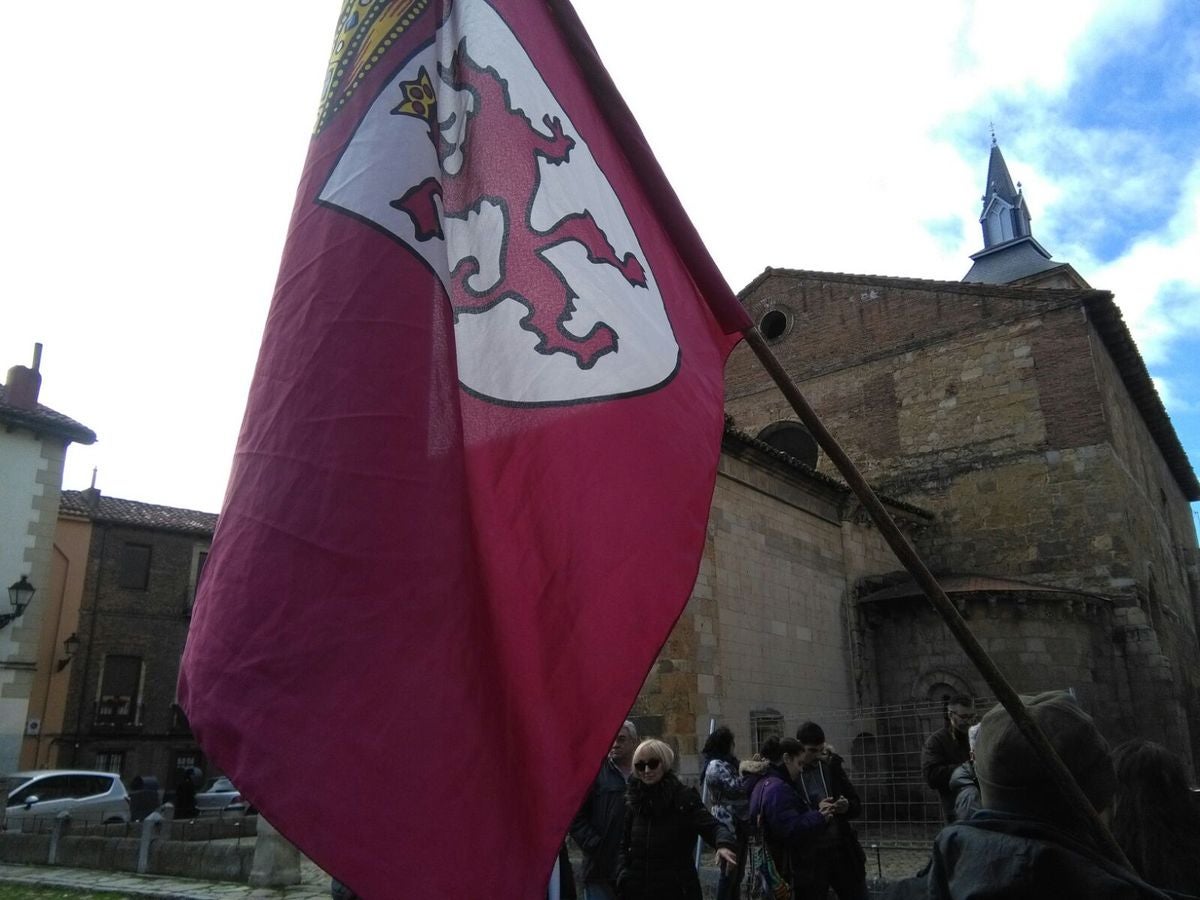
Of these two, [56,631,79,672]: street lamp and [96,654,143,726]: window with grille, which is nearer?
[56,631,79,672]: street lamp

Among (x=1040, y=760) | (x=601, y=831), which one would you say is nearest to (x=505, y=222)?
(x=1040, y=760)

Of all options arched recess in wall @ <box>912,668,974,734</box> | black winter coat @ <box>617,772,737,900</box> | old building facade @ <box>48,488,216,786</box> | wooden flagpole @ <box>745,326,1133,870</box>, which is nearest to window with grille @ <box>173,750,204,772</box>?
old building facade @ <box>48,488,216,786</box>

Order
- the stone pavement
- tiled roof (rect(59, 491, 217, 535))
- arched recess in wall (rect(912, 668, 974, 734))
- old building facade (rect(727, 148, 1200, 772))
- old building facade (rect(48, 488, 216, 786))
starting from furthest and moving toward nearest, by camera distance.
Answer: tiled roof (rect(59, 491, 217, 535)), old building facade (rect(48, 488, 216, 786)), old building facade (rect(727, 148, 1200, 772)), arched recess in wall (rect(912, 668, 974, 734)), the stone pavement

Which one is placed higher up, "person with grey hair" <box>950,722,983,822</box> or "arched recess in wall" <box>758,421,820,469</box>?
"arched recess in wall" <box>758,421,820,469</box>

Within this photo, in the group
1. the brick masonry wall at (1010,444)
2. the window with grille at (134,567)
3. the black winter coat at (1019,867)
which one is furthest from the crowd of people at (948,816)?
the window with grille at (134,567)

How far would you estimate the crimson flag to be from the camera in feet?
6.32

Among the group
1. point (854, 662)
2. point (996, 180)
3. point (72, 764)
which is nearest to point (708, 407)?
point (854, 662)

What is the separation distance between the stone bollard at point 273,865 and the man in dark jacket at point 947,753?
6245mm

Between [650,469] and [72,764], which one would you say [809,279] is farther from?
[72,764]

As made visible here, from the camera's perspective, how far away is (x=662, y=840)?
4.73m

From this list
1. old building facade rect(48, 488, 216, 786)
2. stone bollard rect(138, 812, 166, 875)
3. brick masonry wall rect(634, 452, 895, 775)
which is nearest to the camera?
stone bollard rect(138, 812, 166, 875)

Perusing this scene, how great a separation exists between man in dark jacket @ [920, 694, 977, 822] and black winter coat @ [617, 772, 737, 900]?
76.0 inches

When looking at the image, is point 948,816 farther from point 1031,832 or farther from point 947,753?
point 1031,832

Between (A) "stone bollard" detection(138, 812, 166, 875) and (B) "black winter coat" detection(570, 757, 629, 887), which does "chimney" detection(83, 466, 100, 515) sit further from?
(B) "black winter coat" detection(570, 757, 629, 887)
